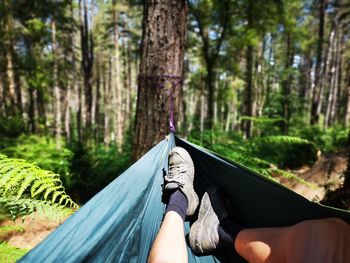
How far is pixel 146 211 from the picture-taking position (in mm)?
1759

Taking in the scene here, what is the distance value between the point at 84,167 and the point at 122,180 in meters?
4.69

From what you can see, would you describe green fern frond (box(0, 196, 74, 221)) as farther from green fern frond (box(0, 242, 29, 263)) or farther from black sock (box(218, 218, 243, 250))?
black sock (box(218, 218, 243, 250))

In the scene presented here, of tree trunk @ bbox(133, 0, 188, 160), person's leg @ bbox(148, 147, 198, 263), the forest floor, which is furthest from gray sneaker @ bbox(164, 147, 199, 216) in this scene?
the forest floor

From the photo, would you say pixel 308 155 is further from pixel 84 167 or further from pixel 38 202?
pixel 38 202

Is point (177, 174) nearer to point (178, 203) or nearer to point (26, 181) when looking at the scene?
point (178, 203)

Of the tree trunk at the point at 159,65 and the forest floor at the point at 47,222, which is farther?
the forest floor at the point at 47,222

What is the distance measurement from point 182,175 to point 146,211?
35cm

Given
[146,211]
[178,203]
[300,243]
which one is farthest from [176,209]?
[300,243]

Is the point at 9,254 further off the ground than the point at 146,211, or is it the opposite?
the point at 146,211

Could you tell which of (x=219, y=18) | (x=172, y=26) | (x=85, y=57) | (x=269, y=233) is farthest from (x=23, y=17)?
(x=269, y=233)

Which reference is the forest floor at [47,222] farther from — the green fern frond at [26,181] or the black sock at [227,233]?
the green fern frond at [26,181]

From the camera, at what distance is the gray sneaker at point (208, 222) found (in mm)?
1840

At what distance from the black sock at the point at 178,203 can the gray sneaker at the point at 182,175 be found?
0.04 metres

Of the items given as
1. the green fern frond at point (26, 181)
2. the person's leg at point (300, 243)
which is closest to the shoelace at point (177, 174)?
the person's leg at point (300, 243)
